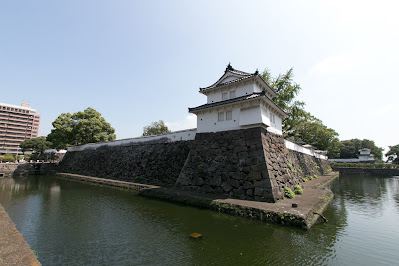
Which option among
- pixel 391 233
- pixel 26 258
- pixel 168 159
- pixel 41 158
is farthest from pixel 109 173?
pixel 391 233

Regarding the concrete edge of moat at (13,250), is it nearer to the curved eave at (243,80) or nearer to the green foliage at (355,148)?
the curved eave at (243,80)

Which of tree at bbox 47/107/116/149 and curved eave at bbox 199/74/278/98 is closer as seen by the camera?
curved eave at bbox 199/74/278/98

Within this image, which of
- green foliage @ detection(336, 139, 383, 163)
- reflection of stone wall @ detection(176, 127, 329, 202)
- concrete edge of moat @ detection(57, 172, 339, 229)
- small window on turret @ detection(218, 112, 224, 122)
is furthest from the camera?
green foliage @ detection(336, 139, 383, 163)

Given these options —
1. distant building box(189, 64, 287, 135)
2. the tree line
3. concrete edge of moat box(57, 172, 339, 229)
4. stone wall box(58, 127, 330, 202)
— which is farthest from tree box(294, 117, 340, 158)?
concrete edge of moat box(57, 172, 339, 229)

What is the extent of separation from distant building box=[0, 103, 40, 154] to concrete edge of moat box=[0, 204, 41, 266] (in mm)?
86932

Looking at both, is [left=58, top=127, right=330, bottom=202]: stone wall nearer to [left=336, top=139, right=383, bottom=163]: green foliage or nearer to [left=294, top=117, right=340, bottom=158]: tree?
[left=294, top=117, right=340, bottom=158]: tree

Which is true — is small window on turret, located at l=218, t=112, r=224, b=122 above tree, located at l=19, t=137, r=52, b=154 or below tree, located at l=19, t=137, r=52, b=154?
above

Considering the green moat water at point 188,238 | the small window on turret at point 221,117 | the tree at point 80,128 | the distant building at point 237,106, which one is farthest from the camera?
the tree at point 80,128

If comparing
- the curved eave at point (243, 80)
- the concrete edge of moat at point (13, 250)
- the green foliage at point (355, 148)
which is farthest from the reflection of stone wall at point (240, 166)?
the green foliage at point (355, 148)

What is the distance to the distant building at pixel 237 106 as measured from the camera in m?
11.8

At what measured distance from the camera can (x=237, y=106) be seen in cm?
1252

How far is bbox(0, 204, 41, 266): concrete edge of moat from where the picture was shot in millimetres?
3773

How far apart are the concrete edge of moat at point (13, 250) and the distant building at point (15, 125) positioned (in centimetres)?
8693

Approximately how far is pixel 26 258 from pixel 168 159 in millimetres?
13507
